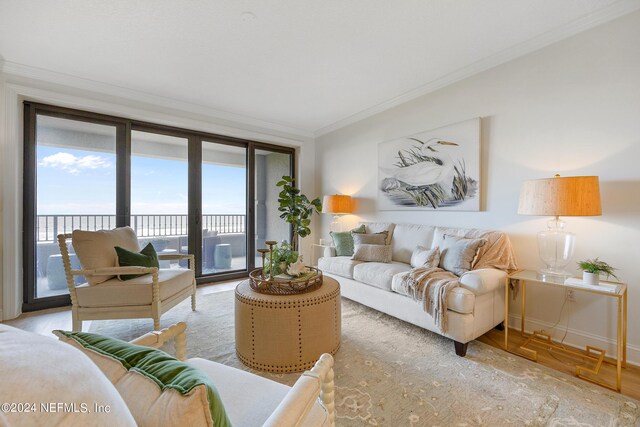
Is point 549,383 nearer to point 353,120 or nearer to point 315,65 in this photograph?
point 315,65

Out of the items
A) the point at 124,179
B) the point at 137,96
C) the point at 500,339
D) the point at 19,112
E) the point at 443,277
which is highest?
the point at 137,96

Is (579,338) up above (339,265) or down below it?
below

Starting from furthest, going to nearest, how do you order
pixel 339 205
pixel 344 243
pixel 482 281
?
pixel 339 205 → pixel 344 243 → pixel 482 281

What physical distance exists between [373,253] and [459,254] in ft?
3.23

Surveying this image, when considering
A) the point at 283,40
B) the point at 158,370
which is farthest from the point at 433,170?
the point at 158,370

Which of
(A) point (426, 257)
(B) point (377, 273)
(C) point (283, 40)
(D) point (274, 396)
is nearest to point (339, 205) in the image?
(B) point (377, 273)

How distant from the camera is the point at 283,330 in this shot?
1.82 meters

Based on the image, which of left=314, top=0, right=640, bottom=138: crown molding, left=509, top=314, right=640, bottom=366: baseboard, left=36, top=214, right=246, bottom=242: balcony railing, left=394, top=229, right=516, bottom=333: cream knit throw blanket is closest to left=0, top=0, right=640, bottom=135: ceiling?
left=314, top=0, right=640, bottom=138: crown molding

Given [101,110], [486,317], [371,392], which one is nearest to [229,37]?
[101,110]

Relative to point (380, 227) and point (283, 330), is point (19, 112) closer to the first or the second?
point (283, 330)

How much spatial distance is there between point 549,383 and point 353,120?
148 inches

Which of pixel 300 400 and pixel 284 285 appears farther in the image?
pixel 284 285

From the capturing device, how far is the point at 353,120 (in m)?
4.34

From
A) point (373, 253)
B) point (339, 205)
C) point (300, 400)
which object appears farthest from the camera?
point (339, 205)
